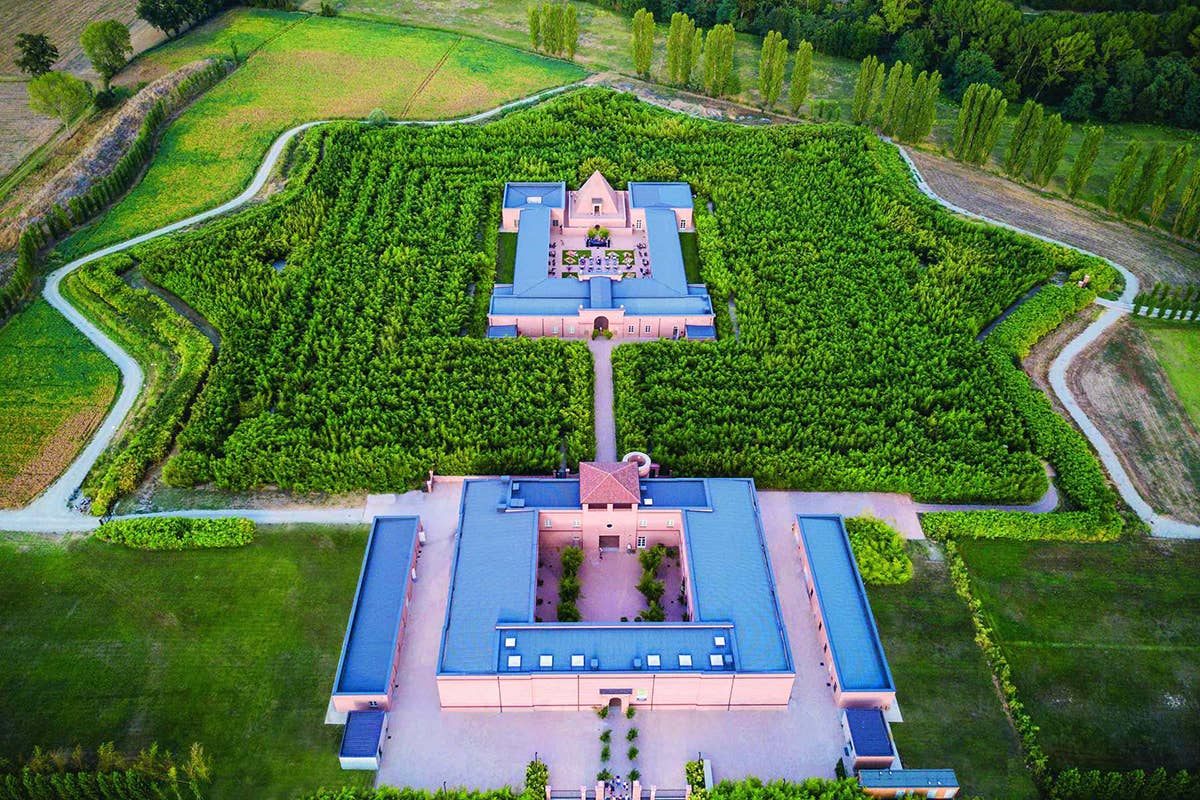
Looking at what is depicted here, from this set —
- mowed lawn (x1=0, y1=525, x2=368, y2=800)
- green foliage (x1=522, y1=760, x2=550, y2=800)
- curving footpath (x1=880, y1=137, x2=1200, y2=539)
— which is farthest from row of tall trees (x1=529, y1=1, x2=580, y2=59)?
green foliage (x1=522, y1=760, x2=550, y2=800)

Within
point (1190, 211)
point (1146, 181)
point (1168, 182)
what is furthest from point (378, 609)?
point (1190, 211)

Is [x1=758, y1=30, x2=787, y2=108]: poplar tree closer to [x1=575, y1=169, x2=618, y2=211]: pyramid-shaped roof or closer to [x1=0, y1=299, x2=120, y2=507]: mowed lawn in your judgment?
[x1=575, y1=169, x2=618, y2=211]: pyramid-shaped roof

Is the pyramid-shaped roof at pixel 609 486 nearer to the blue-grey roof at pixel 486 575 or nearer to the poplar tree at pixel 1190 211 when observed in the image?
the blue-grey roof at pixel 486 575

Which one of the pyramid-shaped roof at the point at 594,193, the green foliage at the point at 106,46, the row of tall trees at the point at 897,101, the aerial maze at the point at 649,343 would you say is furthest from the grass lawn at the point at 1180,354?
the green foliage at the point at 106,46

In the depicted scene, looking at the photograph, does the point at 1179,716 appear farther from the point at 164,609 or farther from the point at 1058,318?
the point at 164,609

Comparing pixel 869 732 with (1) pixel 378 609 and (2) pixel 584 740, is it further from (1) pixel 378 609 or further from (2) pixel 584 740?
(1) pixel 378 609

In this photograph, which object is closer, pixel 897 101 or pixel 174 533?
pixel 174 533
